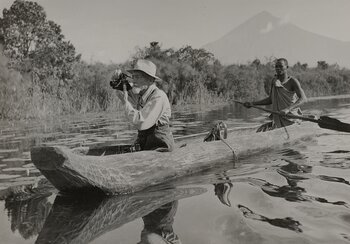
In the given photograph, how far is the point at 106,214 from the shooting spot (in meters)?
4.01

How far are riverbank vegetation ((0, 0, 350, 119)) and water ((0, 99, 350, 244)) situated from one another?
27.7 feet

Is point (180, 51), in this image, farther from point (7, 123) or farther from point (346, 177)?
point (346, 177)

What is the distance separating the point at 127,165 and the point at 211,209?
3.47 feet

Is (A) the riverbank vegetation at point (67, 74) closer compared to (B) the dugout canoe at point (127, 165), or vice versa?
(B) the dugout canoe at point (127, 165)

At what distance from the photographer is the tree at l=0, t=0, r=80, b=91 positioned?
17281mm

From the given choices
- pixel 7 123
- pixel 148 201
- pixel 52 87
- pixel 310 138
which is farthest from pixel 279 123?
pixel 52 87

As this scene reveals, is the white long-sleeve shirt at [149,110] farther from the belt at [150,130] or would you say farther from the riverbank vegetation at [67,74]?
the riverbank vegetation at [67,74]

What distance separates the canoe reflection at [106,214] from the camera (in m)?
3.46

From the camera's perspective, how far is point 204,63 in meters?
24.9

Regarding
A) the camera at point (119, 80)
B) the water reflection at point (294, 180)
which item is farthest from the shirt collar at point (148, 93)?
the water reflection at point (294, 180)

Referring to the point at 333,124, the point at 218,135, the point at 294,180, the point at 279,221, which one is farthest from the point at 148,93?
the point at 333,124

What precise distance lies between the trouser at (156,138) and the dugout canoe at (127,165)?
0.42ft

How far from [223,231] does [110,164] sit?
4.98 ft

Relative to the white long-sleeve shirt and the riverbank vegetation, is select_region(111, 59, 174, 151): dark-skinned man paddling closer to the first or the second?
the white long-sleeve shirt
